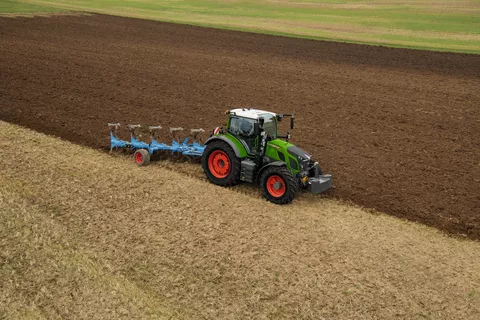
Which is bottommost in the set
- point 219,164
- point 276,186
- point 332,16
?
point 276,186

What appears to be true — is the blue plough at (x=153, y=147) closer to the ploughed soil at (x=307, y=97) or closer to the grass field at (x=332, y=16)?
the ploughed soil at (x=307, y=97)

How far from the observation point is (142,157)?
46.8ft

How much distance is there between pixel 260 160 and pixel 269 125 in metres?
1.02

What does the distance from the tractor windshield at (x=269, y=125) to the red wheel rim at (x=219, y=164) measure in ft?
4.26

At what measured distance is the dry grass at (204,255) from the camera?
342 inches

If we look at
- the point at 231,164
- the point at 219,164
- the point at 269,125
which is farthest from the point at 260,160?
the point at 219,164

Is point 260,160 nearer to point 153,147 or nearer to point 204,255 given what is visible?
point 204,255

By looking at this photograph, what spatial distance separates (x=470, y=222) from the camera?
39.5 ft

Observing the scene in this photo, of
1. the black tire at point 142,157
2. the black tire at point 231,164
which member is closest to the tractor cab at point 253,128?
the black tire at point 231,164

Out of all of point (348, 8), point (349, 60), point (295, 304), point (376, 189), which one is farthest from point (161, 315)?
point (348, 8)

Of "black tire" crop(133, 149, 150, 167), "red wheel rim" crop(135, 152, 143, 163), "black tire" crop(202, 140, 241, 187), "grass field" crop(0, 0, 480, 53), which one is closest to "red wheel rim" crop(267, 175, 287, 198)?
"black tire" crop(202, 140, 241, 187)

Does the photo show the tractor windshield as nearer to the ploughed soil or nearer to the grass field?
the ploughed soil

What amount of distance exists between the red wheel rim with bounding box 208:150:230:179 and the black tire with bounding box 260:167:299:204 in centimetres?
120

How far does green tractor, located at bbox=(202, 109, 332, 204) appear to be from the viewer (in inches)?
479
